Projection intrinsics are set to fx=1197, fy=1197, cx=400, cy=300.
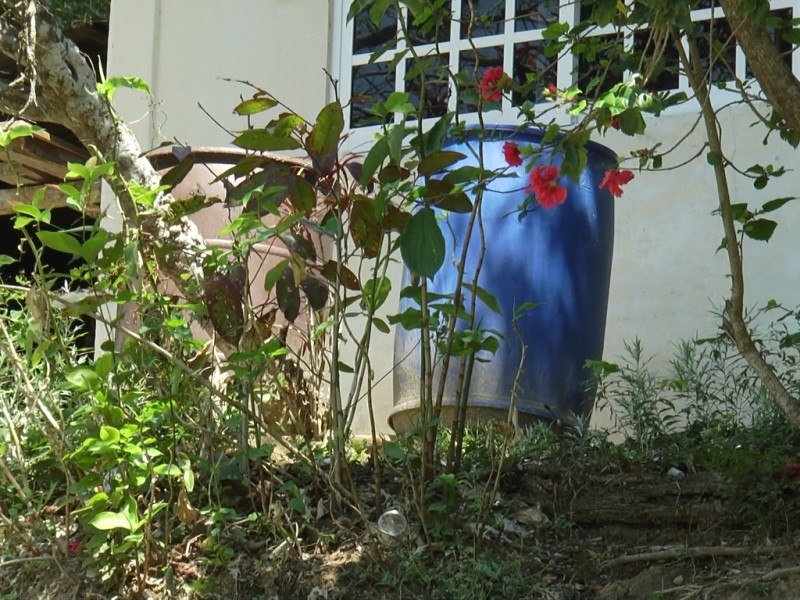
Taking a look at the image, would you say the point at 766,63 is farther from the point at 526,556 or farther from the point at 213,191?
the point at 213,191

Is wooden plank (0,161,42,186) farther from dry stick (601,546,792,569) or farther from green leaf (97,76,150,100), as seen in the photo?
dry stick (601,546,792,569)

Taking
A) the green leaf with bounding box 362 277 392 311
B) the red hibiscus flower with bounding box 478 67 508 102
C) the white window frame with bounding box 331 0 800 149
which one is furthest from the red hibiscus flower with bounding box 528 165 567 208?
the white window frame with bounding box 331 0 800 149

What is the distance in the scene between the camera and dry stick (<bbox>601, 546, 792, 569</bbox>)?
232 cm

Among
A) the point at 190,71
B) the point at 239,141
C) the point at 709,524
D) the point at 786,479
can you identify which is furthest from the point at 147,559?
the point at 190,71

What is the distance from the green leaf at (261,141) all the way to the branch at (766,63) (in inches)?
35.0

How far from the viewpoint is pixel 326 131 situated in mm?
2373

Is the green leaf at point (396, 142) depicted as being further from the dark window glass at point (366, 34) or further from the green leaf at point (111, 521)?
the dark window glass at point (366, 34)

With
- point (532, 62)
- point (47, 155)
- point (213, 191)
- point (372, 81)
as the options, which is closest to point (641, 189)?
point (532, 62)

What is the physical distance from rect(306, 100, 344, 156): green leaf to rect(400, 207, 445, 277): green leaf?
35cm

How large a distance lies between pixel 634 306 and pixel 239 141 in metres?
2.56

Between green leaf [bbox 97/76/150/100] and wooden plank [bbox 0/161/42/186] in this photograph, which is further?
wooden plank [bbox 0/161/42/186]

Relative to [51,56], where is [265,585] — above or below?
below

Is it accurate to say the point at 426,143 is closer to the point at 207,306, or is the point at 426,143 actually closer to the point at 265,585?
the point at 207,306

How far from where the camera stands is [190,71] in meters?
5.43
